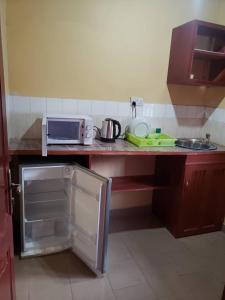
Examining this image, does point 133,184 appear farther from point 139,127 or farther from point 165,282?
point 165,282

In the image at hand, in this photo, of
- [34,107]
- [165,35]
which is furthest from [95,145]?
[165,35]

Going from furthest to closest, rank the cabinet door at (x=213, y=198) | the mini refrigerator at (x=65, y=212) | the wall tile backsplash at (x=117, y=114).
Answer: the cabinet door at (x=213, y=198), the wall tile backsplash at (x=117, y=114), the mini refrigerator at (x=65, y=212)

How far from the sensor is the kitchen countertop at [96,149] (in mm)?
1827

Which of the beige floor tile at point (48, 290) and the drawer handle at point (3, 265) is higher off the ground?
the drawer handle at point (3, 265)

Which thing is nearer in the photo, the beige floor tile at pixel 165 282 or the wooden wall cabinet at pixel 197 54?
the beige floor tile at pixel 165 282

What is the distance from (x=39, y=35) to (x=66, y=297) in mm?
2067

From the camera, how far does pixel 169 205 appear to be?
2449 millimetres

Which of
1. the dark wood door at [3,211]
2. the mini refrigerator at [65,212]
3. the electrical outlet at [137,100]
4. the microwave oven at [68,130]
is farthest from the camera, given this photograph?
the electrical outlet at [137,100]

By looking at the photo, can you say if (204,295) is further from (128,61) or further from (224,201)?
(128,61)

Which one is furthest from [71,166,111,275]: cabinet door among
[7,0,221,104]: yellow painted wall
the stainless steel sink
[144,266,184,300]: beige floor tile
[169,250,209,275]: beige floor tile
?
the stainless steel sink

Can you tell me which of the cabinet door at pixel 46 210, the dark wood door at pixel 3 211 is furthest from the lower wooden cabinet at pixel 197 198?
the dark wood door at pixel 3 211

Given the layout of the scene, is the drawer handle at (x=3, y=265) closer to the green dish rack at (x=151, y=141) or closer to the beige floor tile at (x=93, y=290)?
the beige floor tile at (x=93, y=290)

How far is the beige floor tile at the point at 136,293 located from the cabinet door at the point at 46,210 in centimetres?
64

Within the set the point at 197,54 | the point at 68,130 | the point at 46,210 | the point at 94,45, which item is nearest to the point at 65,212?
the point at 46,210
